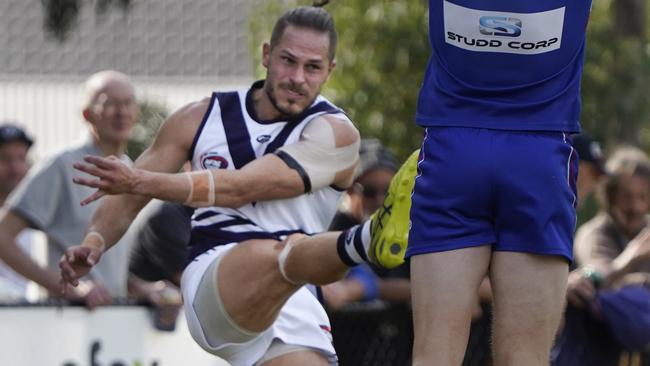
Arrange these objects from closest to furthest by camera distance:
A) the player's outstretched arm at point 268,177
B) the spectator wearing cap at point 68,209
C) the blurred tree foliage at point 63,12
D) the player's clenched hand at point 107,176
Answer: the player's clenched hand at point 107,176 → the player's outstretched arm at point 268,177 → the blurred tree foliage at point 63,12 → the spectator wearing cap at point 68,209

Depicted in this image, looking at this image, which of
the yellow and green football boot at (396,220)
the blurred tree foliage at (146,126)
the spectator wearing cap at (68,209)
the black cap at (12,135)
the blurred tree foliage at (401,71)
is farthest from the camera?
the blurred tree foliage at (146,126)

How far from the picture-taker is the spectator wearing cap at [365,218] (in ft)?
29.9

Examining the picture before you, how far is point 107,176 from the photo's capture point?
5891mm

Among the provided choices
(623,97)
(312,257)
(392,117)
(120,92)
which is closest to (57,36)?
(120,92)

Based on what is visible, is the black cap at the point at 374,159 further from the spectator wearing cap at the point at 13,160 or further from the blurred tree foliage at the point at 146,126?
the blurred tree foliage at the point at 146,126

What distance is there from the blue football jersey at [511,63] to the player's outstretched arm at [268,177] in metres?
1.25

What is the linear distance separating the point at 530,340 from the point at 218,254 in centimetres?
181

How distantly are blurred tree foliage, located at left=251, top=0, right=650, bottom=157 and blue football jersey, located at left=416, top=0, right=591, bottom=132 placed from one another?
7.41 metres

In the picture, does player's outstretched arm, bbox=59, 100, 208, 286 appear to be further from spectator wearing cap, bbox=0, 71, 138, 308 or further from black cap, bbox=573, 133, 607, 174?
black cap, bbox=573, 133, 607, 174

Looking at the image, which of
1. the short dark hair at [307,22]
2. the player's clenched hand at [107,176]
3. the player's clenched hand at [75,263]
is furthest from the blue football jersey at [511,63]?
the player's clenched hand at [75,263]

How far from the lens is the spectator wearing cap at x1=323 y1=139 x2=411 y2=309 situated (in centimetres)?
911

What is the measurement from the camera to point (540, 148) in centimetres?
538

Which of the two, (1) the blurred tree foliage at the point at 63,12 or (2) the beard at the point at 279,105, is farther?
(1) the blurred tree foliage at the point at 63,12

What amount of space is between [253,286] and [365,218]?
259 centimetres
